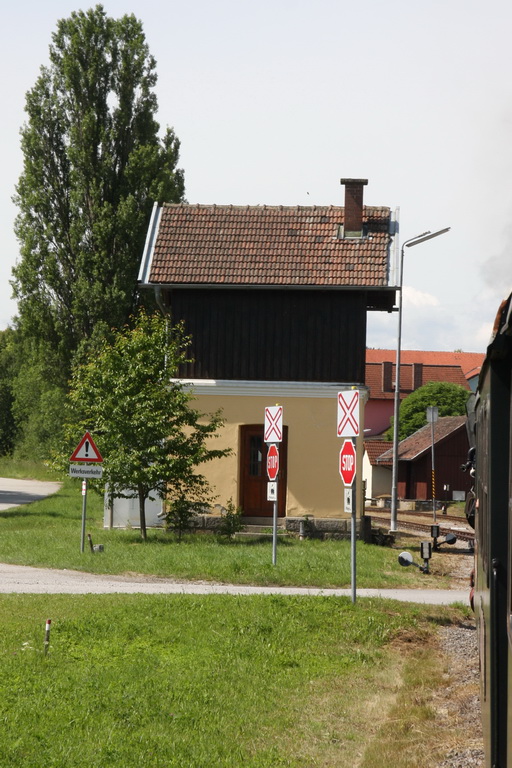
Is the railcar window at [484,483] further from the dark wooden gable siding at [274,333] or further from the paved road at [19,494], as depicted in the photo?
the paved road at [19,494]

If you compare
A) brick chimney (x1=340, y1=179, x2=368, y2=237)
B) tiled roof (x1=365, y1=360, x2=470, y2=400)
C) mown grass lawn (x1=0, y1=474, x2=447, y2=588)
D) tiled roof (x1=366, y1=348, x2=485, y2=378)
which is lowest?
mown grass lawn (x1=0, y1=474, x2=447, y2=588)

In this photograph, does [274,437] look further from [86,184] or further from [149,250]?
[86,184]

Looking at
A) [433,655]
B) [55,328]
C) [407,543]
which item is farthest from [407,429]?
[433,655]

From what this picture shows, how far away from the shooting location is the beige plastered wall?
28.5 metres

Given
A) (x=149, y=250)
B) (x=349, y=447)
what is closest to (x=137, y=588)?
(x=349, y=447)

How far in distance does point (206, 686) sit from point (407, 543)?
2092 cm

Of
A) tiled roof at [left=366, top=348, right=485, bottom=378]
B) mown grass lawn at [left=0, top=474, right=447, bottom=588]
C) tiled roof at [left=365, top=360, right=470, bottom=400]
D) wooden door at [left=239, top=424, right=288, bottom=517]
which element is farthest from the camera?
tiled roof at [left=366, top=348, right=485, bottom=378]

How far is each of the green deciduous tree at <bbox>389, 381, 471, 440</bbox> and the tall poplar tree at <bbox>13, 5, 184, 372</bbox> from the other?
4170cm

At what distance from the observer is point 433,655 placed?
1241 cm

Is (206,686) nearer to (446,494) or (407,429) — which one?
(446,494)

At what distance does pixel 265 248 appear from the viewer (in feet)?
97.7

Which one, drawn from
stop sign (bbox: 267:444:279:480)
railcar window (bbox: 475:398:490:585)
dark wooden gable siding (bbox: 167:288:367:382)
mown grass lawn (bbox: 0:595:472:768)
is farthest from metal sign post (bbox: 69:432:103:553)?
railcar window (bbox: 475:398:490:585)

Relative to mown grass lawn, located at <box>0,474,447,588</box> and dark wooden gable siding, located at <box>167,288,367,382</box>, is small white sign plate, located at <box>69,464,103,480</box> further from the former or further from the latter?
dark wooden gable siding, located at <box>167,288,367,382</box>

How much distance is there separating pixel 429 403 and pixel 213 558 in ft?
206
